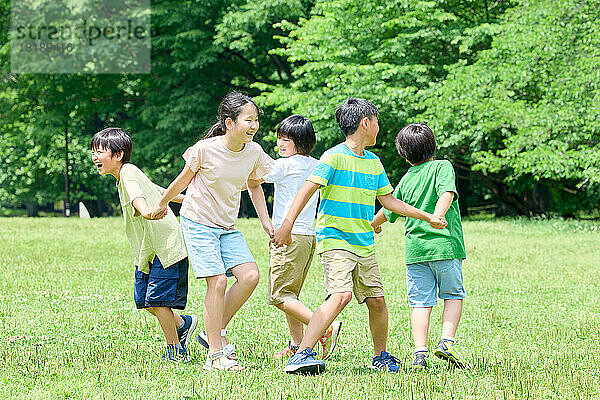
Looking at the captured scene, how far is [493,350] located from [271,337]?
6.26ft

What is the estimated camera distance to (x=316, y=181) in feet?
17.0

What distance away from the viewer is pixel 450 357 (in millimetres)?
5223

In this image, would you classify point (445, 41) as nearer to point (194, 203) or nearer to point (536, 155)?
point (536, 155)

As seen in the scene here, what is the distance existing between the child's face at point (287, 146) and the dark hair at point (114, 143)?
1.21 m

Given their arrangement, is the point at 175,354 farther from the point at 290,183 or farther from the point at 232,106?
the point at 232,106

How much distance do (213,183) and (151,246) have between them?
73 cm

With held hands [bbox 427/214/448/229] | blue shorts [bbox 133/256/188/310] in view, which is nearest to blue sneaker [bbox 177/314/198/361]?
blue shorts [bbox 133/256/188/310]

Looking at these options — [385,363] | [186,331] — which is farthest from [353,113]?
[186,331]

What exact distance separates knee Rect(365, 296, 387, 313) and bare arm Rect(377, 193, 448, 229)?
640 millimetres

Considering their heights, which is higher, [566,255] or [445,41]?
[445,41]

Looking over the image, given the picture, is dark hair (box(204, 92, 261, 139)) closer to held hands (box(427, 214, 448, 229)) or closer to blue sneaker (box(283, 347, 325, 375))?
held hands (box(427, 214, 448, 229))

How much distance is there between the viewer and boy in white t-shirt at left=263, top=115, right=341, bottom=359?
5.78m

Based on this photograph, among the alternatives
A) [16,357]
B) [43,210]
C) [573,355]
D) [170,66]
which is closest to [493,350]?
[573,355]

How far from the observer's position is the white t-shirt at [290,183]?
5.96 m
